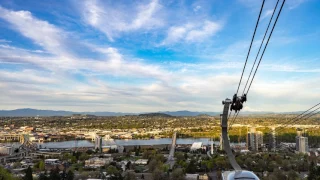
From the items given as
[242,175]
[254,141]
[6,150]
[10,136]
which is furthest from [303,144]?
[10,136]

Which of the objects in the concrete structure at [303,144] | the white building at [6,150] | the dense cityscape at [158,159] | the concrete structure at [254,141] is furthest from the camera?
the concrete structure at [254,141]

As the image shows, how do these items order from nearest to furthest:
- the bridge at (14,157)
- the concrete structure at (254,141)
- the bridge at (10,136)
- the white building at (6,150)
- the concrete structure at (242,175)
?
the concrete structure at (242,175) < the bridge at (14,157) < the white building at (6,150) < the concrete structure at (254,141) < the bridge at (10,136)

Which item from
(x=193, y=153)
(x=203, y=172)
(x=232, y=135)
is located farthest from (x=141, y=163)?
(x=232, y=135)

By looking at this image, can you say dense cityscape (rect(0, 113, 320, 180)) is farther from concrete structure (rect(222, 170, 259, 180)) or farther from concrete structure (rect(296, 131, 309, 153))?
concrete structure (rect(222, 170, 259, 180))

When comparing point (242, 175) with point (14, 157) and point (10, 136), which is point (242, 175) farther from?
point (10, 136)

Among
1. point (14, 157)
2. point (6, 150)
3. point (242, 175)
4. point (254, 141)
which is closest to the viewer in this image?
point (242, 175)

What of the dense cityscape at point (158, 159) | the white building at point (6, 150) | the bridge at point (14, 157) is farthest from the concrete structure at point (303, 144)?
the white building at point (6, 150)

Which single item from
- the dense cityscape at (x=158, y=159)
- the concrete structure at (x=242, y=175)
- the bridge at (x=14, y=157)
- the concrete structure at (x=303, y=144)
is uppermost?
the concrete structure at (x=242, y=175)

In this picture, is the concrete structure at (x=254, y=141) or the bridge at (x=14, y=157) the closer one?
the bridge at (x=14, y=157)

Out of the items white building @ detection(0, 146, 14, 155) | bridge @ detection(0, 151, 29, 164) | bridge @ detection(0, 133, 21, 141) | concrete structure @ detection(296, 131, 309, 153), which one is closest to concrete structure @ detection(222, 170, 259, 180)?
concrete structure @ detection(296, 131, 309, 153)

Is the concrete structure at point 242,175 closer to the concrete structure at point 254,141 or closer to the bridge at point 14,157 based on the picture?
the bridge at point 14,157

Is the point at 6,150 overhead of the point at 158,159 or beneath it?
beneath

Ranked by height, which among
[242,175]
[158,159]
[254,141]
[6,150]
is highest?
[242,175]
